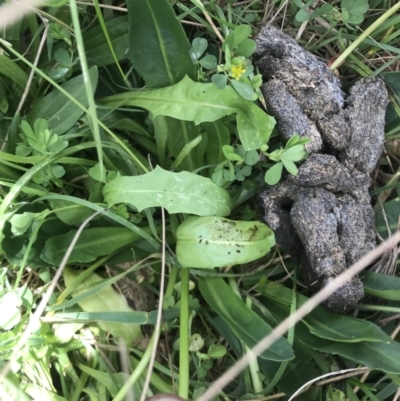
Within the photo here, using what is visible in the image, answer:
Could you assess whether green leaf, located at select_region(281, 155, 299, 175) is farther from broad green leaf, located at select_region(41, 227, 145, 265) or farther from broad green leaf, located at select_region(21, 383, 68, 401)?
broad green leaf, located at select_region(21, 383, 68, 401)

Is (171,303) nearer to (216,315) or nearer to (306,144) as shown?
(216,315)

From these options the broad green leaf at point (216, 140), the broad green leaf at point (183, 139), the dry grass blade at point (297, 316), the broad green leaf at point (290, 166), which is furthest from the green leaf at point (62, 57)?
the dry grass blade at point (297, 316)

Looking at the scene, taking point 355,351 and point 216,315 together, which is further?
point 216,315

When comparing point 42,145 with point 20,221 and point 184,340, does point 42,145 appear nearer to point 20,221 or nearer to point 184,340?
point 20,221

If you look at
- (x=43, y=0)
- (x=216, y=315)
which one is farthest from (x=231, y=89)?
(x=216, y=315)

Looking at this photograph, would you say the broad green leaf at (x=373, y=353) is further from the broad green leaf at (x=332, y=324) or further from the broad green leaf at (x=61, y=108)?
the broad green leaf at (x=61, y=108)

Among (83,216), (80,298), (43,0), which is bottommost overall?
(80,298)

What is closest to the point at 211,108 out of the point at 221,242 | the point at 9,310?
the point at 221,242
